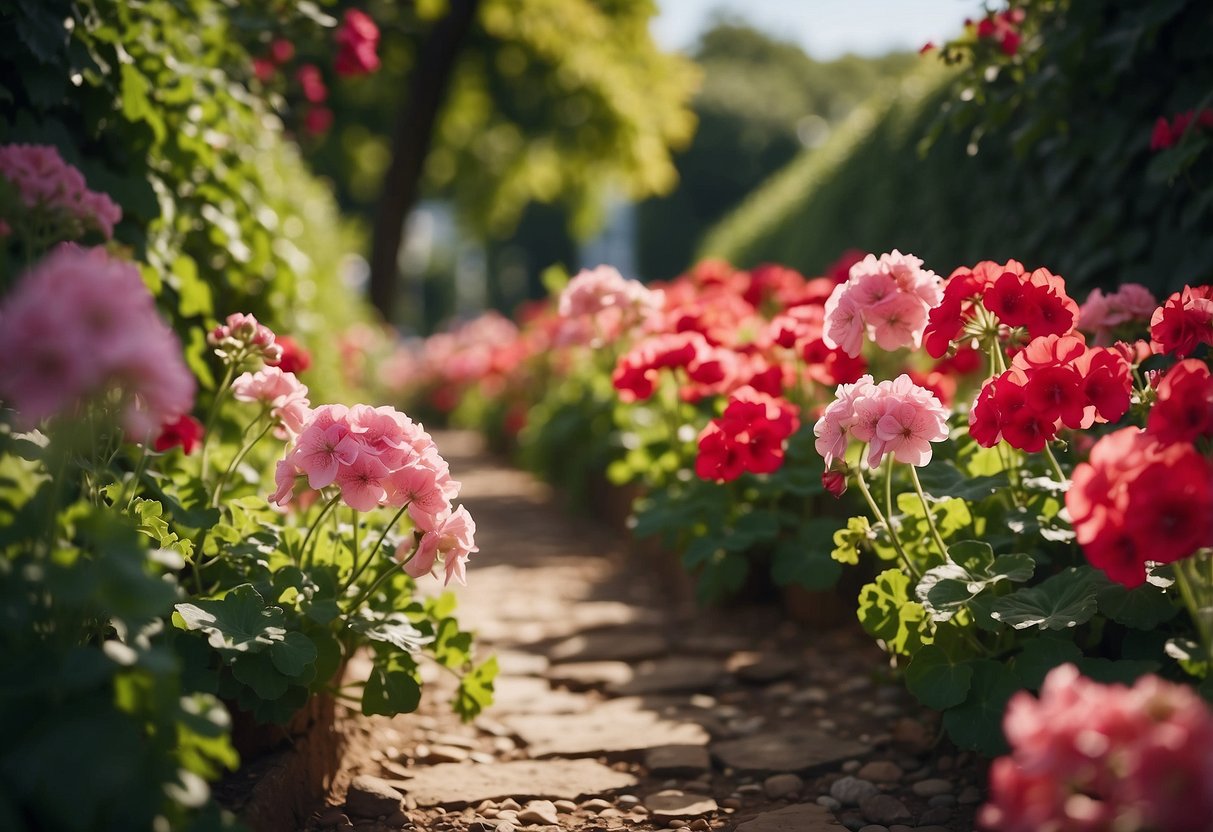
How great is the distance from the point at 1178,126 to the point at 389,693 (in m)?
2.36

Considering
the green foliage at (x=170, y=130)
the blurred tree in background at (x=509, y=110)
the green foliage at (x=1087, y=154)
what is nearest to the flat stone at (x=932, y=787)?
the green foliage at (x=1087, y=154)

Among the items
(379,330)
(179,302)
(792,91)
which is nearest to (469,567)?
(179,302)

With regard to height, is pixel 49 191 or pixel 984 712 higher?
pixel 49 191

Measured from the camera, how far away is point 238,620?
6.04ft

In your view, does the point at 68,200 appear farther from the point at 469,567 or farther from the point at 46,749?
the point at 469,567

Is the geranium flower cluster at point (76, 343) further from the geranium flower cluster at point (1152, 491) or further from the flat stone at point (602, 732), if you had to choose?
the flat stone at point (602, 732)

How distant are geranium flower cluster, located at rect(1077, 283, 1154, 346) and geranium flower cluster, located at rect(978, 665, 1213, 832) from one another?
1.58 meters

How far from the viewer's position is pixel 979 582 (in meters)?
1.90

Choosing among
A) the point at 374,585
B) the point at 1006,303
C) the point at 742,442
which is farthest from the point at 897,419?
the point at 374,585

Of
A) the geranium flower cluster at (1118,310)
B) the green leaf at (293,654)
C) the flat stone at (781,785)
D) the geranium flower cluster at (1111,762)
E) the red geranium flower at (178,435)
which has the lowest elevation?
the geranium flower cluster at (1111,762)

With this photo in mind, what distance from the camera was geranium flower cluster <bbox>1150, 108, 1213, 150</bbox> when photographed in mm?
2578

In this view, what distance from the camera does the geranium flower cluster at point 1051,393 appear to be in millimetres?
1750

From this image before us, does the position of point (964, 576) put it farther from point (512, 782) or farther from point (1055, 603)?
point (512, 782)

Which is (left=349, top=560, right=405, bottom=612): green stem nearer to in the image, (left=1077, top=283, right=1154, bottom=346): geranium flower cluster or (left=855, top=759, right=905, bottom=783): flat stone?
(left=855, top=759, right=905, bottom=783): flat stone
